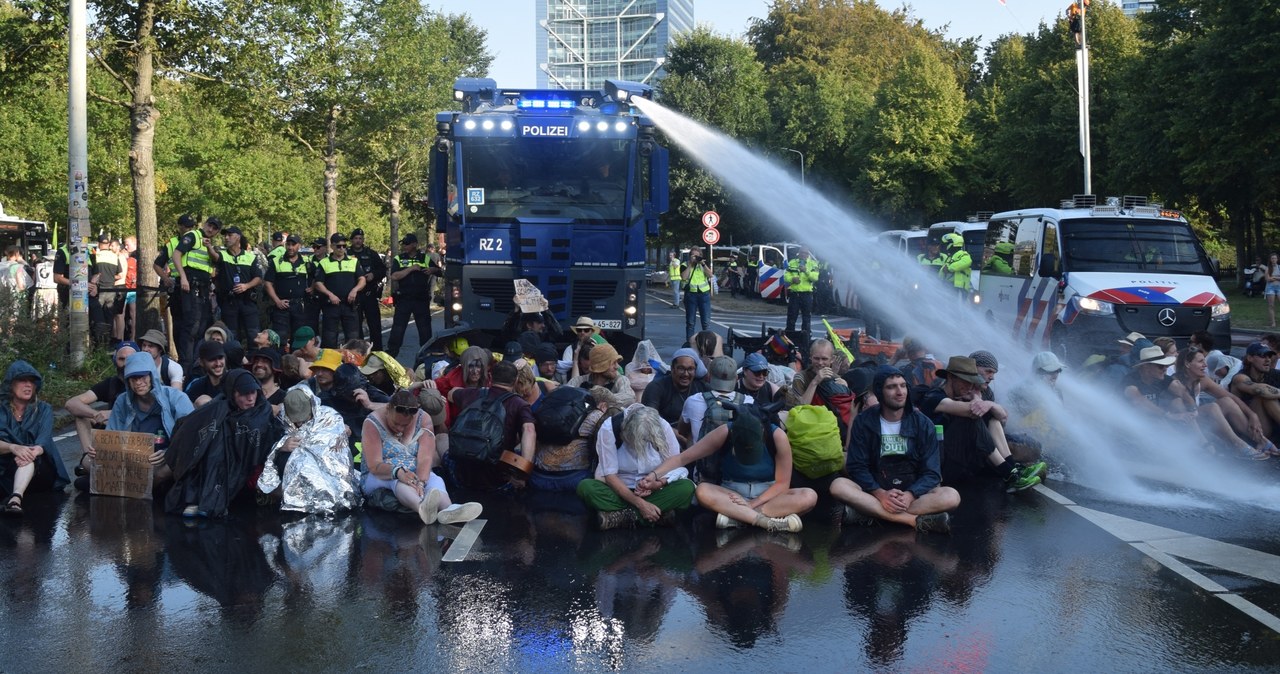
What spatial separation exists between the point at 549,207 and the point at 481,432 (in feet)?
19.7

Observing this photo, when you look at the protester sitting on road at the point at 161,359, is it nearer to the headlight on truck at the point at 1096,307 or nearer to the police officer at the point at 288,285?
the police officer at the point at 288,285

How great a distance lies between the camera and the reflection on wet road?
5.53 metres

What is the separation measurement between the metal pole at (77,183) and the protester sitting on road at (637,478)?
9754 mm

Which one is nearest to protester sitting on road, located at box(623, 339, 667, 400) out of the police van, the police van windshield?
the police van

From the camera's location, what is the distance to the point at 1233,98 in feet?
110

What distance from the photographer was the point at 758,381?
9898 millimetres

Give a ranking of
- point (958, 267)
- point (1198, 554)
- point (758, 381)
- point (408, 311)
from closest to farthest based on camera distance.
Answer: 1. point (1198, 554)
2. point (758, 381)
3. point (408, 311)
4. point (958, 267)

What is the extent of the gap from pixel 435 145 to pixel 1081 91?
70.1 ft

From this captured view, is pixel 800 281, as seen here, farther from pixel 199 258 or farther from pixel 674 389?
pixel 674 389

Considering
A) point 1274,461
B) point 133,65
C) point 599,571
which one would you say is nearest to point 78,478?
point 599,571

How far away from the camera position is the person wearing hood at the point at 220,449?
842 centimetres

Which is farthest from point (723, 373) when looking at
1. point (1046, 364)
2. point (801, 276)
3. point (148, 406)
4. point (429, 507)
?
point (801, 276)

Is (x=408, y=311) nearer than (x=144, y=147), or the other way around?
(x=408, y=311)

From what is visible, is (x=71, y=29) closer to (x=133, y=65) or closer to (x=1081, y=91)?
(x=133, y=65)
